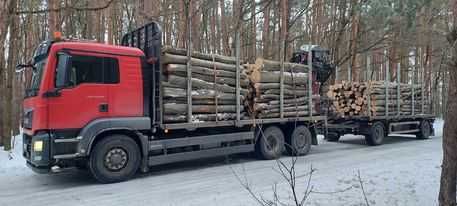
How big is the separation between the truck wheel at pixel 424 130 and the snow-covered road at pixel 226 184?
574cm

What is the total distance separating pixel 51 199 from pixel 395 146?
11.2 m

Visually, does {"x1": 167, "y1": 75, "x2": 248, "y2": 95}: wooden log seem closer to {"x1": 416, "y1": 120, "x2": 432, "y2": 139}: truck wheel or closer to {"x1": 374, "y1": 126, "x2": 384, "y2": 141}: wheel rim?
{"x1": 374, "y1": 126, "x2": 384, "y2": 141}: wheel rim

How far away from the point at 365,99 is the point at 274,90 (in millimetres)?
4821

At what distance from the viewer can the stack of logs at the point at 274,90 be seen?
1042 centimetres

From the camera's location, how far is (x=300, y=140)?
1132cm

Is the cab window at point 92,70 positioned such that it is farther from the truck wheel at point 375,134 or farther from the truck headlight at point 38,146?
the truck wheel at point 375,134

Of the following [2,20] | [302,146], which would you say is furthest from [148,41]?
[302,146]

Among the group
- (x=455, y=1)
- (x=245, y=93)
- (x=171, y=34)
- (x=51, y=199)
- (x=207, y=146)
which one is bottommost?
(x=51, y=199)

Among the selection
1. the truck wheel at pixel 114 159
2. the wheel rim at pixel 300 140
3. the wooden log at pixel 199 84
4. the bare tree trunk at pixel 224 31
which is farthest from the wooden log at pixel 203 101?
the bare tree trunk at pixel 224 31

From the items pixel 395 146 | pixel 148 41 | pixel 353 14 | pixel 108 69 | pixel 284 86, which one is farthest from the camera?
pixel 353 14

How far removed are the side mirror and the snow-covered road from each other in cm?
197

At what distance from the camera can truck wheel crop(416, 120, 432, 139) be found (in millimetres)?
15984

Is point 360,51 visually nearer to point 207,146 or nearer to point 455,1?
point 207,146

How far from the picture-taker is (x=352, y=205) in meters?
5.41
